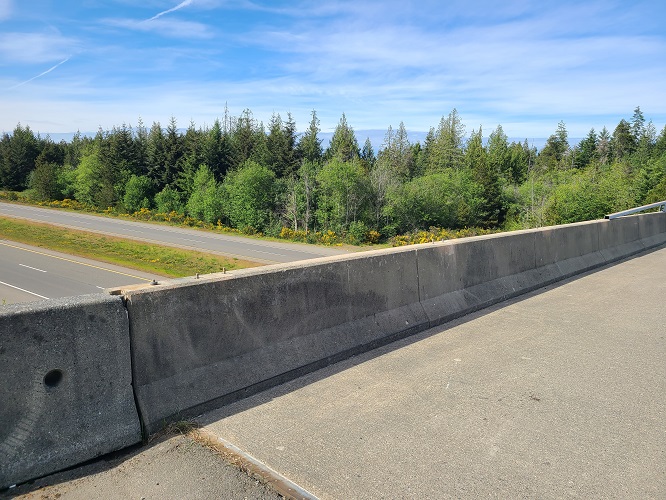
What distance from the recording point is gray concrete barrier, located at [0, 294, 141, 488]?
10.9 feet

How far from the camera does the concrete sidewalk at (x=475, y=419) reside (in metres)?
3.52

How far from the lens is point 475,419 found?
173 inches

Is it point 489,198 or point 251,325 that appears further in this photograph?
point 489,198

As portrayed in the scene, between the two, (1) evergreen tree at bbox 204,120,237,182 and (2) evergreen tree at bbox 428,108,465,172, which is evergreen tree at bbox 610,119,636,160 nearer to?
(2) evergreen tree at bbox 428,108,465,172

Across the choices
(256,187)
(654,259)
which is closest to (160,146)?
(256,187)

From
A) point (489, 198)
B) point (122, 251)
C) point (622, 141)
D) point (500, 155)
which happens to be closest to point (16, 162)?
point (122, 251)

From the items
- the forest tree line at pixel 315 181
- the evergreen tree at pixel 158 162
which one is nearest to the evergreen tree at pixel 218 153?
the forest tree line at pixel 315 181

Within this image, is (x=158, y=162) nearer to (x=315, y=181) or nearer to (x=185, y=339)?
(x=315, y=181)

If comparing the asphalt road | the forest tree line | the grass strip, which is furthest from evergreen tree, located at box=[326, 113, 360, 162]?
the asphalt road

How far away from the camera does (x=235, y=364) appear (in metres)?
4.73

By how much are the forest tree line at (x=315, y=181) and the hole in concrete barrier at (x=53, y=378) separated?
56835 mm

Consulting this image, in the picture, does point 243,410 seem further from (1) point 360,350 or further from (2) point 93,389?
(1) point 360,350

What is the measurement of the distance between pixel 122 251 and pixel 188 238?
940cm

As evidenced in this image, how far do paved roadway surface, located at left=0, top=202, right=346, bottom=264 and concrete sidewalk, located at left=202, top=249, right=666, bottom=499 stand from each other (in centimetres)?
3403
